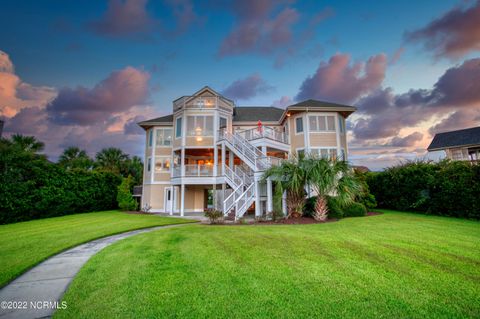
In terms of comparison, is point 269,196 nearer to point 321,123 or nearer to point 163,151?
point 321,123

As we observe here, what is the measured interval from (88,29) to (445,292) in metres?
22.7

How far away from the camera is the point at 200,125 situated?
20266 millimetres

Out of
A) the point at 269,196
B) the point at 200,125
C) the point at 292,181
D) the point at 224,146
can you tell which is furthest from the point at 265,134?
the point at 200,125

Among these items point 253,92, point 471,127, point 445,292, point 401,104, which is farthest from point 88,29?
point 471,127

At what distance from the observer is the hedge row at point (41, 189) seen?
14375mm

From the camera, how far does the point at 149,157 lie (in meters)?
23.1

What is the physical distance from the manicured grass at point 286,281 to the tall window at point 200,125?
47.5ft

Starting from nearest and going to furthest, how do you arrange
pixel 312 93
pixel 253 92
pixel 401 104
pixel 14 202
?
pixel 14 202 < pixel 401 104 < pixel 312 93 < pixel 253 92

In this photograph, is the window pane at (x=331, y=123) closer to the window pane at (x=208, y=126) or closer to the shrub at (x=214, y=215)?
the window pane at (x=208, y=126)

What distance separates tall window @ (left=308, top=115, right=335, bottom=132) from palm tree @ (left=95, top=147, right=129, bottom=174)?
2783cm

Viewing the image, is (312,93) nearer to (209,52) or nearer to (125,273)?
(209,52)

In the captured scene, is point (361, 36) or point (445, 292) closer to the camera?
point (445, 292)

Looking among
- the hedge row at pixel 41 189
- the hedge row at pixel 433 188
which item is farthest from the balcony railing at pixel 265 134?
the hedge row at pixel 41 189

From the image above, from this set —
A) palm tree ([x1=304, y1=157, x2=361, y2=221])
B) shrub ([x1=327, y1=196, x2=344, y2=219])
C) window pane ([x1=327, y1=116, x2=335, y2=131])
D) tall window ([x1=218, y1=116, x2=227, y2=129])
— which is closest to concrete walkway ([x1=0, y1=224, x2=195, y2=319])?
palm tree ([x1=304, y1=157, x2=361, y2=221])
